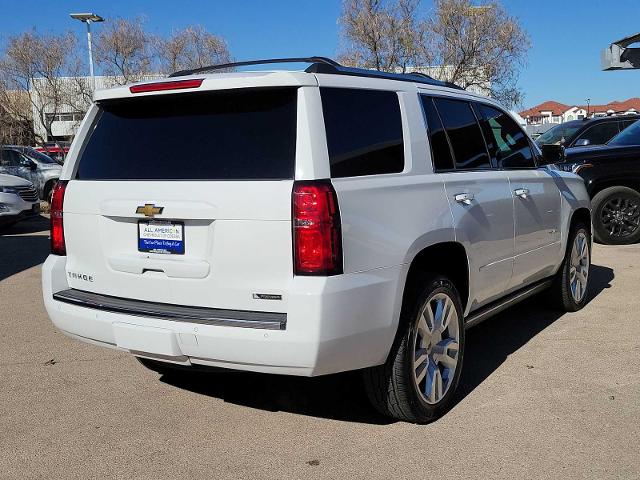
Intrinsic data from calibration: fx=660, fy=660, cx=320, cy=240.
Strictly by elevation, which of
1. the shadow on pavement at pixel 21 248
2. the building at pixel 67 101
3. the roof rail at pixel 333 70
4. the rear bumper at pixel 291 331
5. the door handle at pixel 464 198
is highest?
the building at pixel 67 101

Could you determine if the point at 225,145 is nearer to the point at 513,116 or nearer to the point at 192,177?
the point at 192,177

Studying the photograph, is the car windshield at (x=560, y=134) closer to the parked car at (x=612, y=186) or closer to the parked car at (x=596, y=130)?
the parked car at (x=596, y=130)

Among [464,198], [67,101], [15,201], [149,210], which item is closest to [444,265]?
[464,198]

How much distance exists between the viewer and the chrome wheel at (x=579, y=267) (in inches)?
236

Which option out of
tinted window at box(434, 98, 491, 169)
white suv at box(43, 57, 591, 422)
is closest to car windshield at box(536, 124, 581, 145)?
tinted window at box(434, 98, 491, 169)

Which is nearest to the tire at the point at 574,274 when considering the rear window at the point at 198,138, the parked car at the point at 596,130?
the rear window at the point at 198,138

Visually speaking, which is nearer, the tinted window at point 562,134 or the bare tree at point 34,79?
the tinted window at point 562,134

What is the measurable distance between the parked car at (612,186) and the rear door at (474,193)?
5509 millimetres

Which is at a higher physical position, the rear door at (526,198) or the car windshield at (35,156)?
the car windshield at (35,156)

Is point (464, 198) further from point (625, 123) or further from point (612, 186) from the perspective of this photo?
point (625, 123)

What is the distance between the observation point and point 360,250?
312cm

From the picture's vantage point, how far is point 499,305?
466cm

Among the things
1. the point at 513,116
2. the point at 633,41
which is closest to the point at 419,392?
the point at 513,116

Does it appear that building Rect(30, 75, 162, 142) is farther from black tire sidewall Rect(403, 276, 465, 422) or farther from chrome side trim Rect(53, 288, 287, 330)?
black tire sidewall Rect(403, 276, 465, 422)
